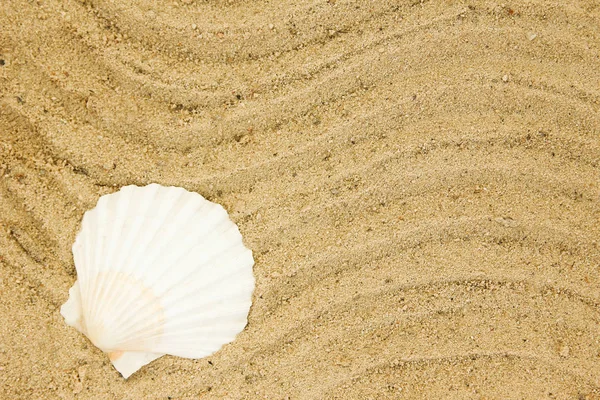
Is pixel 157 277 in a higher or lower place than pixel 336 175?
lower

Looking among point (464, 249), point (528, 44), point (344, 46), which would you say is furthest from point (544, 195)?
point (344, 46)

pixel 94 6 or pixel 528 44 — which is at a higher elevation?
pixel 94 6

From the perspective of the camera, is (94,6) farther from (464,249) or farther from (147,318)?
(464,249)
